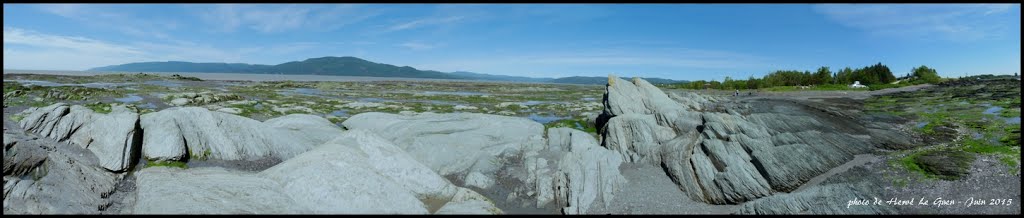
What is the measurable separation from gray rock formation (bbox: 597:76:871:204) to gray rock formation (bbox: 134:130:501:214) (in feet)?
43.2

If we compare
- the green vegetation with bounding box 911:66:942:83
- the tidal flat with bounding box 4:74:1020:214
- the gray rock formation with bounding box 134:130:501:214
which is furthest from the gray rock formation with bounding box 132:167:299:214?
the green vegetation with bounding box 911:66:942:83

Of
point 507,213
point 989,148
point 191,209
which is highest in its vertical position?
point 989,148

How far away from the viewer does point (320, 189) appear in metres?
22.4

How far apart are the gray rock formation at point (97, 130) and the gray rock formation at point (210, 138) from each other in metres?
1.37

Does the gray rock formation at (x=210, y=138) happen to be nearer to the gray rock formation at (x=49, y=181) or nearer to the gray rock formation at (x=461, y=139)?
the gray rock formation at (x=49, y=181)

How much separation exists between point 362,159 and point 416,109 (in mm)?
43296

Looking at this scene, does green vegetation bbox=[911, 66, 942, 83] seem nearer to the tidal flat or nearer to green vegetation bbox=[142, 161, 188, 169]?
the tidal flat

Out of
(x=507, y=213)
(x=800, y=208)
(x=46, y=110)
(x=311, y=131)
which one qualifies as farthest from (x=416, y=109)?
(x=800, y=208)

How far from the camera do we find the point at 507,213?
24.3 m

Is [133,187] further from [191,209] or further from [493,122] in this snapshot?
[493,122]

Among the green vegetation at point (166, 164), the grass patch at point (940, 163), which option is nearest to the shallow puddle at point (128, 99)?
the green vegetation at point (166, 164)

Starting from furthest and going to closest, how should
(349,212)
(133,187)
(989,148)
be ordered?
(989,148), (133,187), (349,212)

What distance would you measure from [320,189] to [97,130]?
61.5ft

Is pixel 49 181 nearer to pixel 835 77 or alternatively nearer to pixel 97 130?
pixel 97 130
